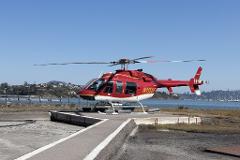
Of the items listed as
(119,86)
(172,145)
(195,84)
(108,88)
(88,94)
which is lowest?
(172,145)

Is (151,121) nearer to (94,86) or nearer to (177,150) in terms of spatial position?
(94,86)

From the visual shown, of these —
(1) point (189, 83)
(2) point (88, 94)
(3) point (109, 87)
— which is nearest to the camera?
(2) point (88, 94)

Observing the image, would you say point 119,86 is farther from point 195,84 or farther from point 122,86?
point 195,84

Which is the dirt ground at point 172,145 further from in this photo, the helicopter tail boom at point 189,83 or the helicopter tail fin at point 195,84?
the helicopter tail fin at point 195,84

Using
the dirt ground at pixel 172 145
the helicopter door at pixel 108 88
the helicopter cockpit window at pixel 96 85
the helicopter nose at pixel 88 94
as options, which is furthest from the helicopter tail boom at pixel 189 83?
the dirt ground at pixel 172 145

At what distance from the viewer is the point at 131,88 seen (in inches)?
1372

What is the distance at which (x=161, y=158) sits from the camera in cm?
1459

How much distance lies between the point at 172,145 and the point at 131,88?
17073 millimetres

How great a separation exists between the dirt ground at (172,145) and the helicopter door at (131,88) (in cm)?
1145

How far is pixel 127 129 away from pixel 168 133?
223 cm

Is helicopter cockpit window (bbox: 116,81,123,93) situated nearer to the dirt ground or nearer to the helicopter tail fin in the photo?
the helicopter tail fin

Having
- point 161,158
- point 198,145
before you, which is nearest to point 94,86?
point 198,145

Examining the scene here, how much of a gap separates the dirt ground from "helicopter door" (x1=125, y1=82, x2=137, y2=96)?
11.5 metres

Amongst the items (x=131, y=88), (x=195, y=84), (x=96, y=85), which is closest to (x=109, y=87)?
(x=96, y=85)
